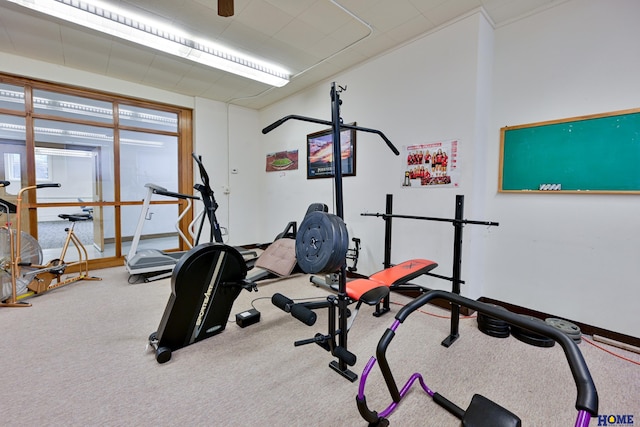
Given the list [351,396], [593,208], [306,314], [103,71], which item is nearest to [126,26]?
[103,71]

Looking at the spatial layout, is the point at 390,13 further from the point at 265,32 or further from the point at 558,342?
the point at 558,342

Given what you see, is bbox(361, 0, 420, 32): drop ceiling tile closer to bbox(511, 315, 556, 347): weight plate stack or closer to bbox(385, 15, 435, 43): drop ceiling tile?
bbox(385, 15, 435, 43): drop ceiling tile

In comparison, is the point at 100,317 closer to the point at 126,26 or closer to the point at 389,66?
the point at 126,26

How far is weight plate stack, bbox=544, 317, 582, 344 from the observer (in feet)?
7.43

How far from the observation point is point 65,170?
14.1 feet

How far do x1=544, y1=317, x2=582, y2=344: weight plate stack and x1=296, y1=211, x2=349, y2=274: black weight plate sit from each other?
2031mm

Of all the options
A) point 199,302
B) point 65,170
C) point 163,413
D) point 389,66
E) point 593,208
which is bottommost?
point 163,413

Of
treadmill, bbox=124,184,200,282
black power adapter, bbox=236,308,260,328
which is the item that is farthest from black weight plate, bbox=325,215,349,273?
treadmill, bbox=124,184,200,282

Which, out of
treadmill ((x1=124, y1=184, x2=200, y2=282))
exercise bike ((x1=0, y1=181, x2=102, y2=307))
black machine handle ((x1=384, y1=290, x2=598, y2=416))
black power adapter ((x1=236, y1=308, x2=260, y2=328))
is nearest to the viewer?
black machine handle ((x1=384, y1=290, x2=598, y2=416))

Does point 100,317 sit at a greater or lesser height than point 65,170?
lesser

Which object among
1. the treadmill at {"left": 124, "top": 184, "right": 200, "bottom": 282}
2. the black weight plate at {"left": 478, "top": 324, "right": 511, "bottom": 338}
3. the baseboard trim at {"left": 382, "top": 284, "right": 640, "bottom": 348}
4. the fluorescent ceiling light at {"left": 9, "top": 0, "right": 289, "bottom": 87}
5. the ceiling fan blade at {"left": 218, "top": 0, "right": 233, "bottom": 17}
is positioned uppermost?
the fluorescent ceiling light at {"left": 9, "top": 0, "right": 289, "bottom": 87}

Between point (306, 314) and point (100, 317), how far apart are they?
2.32 metres

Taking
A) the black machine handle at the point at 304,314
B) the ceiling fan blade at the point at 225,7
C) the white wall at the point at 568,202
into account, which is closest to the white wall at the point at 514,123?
the white wall at the point at 568,202

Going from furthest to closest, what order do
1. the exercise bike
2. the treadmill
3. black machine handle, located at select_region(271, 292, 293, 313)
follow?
1. the treadmill
2. the exercise bike
3. black machine handle, located at select_region(271, 292, 293, 313)
